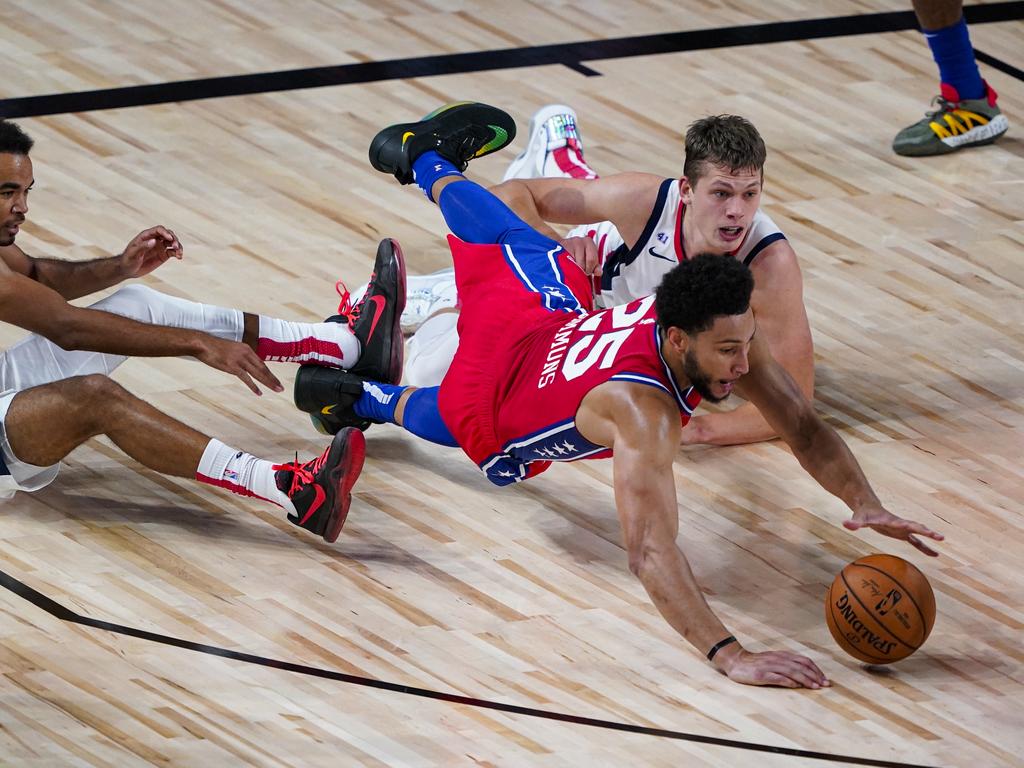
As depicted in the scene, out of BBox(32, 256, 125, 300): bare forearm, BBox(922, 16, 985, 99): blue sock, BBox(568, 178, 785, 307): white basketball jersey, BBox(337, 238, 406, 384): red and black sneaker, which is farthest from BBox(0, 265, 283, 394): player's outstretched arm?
BBox(922, 16, 985, 99): blue sock

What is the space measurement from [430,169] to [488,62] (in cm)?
256

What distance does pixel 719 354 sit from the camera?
434cm

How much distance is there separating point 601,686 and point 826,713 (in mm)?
511

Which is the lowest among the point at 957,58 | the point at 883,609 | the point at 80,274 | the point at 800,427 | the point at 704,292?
the point at 80,274

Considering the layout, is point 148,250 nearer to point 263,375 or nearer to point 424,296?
point 263,375

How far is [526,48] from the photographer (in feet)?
27.4

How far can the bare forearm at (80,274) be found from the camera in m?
5.27

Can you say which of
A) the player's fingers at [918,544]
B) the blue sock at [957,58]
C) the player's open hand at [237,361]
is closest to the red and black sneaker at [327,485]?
the player's open hand at [237,361]

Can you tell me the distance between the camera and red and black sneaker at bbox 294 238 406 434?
5.41 meters

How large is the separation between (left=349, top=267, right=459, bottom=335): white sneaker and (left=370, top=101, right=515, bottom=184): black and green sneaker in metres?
0.37

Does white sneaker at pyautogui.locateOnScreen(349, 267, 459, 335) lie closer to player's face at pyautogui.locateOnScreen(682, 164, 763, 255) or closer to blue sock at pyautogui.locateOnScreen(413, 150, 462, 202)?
blue sock at pyautogui.locateOnScreen(413, 150, 462, 202)

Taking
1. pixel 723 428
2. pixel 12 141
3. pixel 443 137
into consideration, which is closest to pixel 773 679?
pixel 723 428

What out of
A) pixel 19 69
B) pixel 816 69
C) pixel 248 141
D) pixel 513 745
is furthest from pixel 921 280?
pixel 19 69

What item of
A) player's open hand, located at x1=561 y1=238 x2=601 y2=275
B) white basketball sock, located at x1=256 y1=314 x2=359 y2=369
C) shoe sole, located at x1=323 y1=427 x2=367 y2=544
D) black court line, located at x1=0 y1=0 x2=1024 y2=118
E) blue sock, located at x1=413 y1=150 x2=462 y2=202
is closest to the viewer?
shoe sole, located at x1=323 y1=427 x2=367 y2=544
